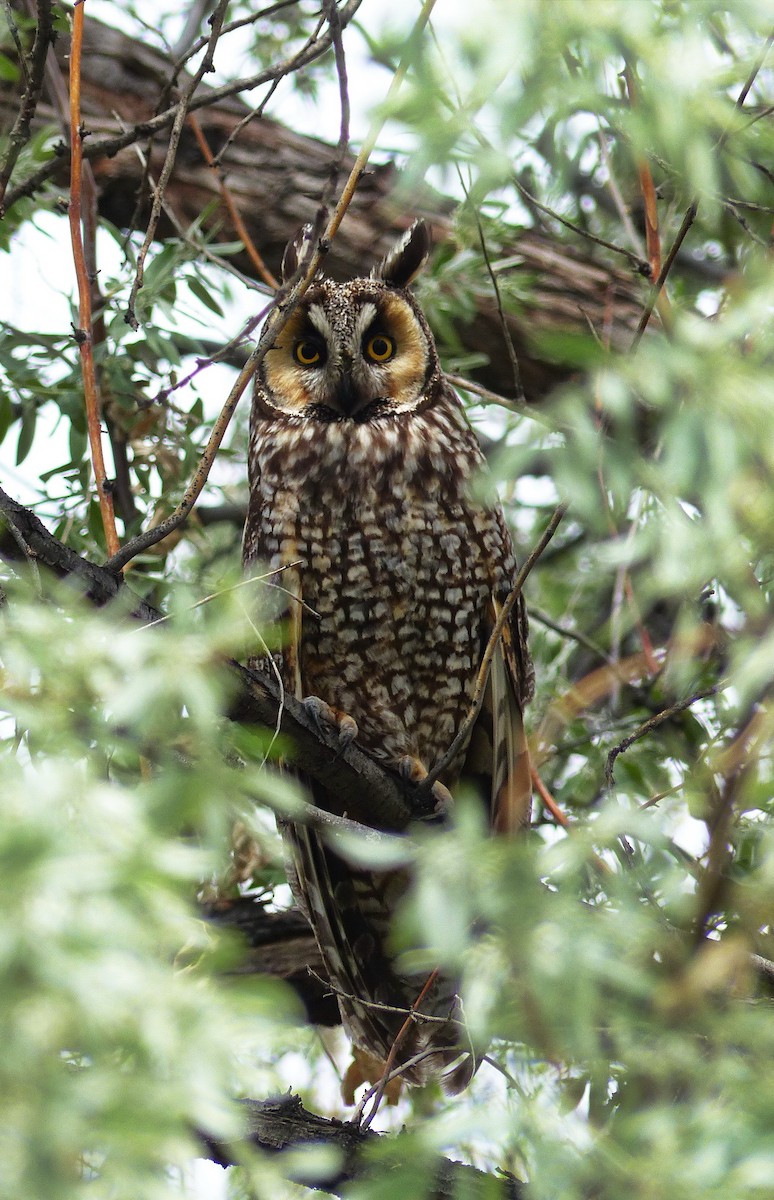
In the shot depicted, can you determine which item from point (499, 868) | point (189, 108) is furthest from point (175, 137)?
point (499, 868)

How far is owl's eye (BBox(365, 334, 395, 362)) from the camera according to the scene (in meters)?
2.44

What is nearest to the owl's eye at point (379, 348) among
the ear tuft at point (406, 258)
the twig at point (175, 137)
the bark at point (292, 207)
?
the ear tuft at point (406, 258)

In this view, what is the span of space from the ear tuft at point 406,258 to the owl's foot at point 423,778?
0.98 meters

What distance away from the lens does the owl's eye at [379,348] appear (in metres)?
2.44

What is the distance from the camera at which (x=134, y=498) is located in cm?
264

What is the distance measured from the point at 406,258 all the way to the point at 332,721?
982 millimetres

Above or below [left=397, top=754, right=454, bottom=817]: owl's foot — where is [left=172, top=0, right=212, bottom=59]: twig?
above

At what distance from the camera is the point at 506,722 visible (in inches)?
93.7

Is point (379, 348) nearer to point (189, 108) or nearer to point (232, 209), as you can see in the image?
point (232, 209)

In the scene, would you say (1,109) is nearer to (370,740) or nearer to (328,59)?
(328,59)

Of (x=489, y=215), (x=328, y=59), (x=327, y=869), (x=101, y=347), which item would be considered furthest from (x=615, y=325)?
(x=327, y=869)

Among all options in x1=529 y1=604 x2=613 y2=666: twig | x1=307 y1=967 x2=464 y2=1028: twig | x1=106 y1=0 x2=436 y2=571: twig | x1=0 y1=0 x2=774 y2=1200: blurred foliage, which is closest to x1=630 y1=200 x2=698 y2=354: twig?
x1=0 y1=0 x2=774 y2=1200: blurred foliage

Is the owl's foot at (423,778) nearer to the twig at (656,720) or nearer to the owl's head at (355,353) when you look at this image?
the twig at (656,720)

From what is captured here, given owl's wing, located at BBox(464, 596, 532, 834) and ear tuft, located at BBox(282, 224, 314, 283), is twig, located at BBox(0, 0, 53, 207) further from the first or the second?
owl's wing, located at BBox(464, 596, 532, 834)
